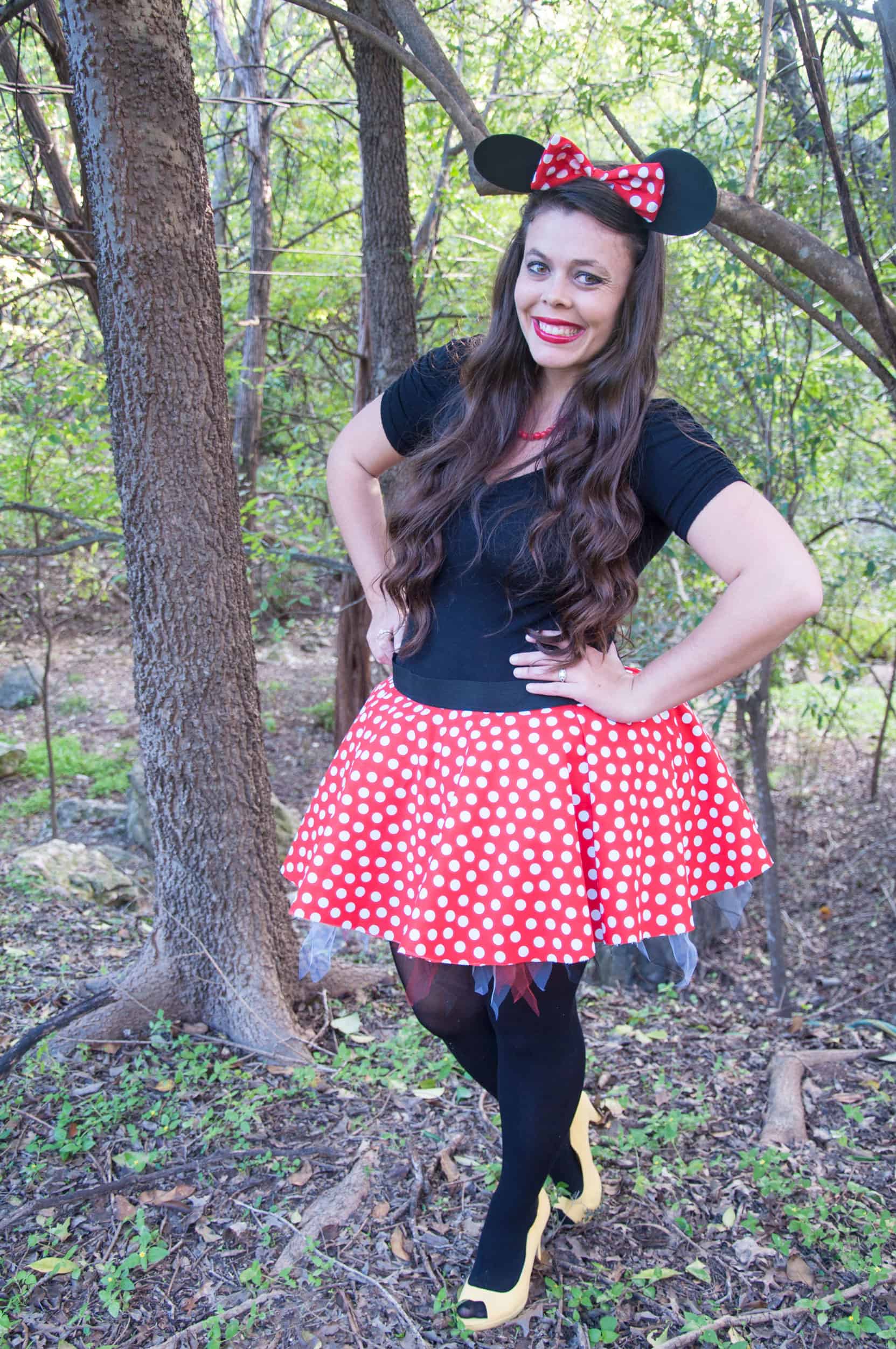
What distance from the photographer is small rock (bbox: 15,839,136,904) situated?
3.81 meters

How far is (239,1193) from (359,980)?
81 centimetres

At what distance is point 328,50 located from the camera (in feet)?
20.7

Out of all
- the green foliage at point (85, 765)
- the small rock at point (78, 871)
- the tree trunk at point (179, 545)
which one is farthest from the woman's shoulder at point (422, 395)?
the green foliage at point (85, 765)

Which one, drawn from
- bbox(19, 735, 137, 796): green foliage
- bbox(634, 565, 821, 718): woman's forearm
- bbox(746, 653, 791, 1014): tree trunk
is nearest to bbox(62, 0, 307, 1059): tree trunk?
bbox(634, 565, 821, 718): woman's forearm

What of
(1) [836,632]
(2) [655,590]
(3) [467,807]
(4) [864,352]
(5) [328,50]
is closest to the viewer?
(3) [467,807]

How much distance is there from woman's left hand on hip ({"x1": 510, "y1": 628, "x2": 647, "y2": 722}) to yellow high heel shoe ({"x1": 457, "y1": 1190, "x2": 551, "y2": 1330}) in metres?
0.90

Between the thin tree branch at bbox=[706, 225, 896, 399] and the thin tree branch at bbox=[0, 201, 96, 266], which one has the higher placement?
the thin tree branch at bbox=[0, 201, 96, 266]

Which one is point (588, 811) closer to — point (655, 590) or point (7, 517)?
point (655, 590)

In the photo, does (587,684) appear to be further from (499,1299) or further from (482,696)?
(499,1299)

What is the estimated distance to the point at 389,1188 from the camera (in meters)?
2.02

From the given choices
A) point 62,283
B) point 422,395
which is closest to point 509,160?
point 422,395

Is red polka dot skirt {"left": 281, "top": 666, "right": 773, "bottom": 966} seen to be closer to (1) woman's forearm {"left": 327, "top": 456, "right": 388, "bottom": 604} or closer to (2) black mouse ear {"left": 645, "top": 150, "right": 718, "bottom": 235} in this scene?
(1) woman's forearm {"left": 327, "top": 456, "right": 388, "bottom": 604}

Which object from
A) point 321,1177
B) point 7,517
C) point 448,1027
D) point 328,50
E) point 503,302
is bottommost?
point 321,1177

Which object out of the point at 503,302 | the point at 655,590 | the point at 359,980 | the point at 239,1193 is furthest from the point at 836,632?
the point at 239,1193
